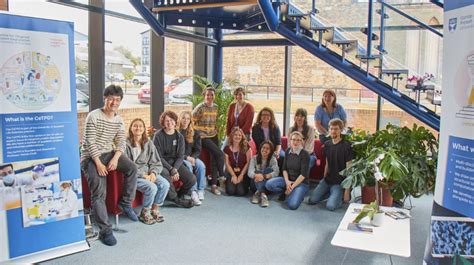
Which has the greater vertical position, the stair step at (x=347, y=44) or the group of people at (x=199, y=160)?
the stair step at (x=347, y=44)

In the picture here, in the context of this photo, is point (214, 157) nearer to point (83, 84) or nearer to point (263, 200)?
point (263, 200)

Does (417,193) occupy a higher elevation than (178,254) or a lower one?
higher

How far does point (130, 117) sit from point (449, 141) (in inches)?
177

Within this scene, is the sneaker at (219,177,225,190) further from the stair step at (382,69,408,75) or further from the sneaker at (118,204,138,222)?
the stair step at (382,69,408,75)

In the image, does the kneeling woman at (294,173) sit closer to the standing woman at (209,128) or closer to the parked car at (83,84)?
the standing woman at (209,128)

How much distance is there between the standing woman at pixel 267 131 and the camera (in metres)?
6.15

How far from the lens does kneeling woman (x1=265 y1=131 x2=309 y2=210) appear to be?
550 cm

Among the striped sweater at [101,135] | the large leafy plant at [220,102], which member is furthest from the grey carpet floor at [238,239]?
the large leafy plant at [220,102]

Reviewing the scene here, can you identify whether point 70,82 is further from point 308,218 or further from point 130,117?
point 308,218

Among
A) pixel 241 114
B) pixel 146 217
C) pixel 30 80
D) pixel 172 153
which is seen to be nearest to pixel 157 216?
pixel 146 217

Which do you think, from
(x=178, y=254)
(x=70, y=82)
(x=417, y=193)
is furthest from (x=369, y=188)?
(x=70, y=82)

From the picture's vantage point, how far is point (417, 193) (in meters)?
4.79

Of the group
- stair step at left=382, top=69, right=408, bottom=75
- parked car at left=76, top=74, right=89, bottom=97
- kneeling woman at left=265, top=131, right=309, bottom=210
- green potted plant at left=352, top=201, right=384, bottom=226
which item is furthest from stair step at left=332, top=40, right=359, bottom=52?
parked car at left=76, top=74, right=89, bottom=97

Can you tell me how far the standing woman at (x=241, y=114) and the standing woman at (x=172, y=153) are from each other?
3.78 feet
